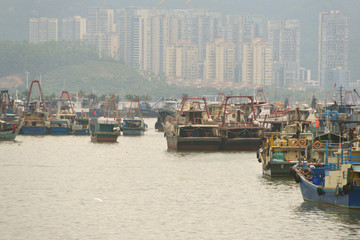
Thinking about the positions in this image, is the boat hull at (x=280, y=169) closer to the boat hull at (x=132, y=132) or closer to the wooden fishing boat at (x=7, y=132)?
the wooden fishing boat at (x=7, y=132)

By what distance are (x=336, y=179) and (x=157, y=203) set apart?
39.8 feet

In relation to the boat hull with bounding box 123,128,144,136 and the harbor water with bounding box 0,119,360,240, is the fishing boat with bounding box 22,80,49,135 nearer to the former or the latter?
the boat hull with bounding box 123,128,144,136

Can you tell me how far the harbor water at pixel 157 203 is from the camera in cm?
3925

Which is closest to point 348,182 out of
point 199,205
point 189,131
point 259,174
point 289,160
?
point 199,205

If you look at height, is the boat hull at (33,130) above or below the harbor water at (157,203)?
above

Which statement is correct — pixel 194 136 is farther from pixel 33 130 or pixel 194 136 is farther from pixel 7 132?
pixel 33 130

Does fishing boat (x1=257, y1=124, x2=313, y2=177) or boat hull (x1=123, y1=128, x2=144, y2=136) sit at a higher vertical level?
fishing boat (x1=257, y1=124, x2=313, y2=177)

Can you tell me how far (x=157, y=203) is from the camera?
158ft

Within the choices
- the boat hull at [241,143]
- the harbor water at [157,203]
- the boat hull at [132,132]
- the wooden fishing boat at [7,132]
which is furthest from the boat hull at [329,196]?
the boat hull at [132,132]

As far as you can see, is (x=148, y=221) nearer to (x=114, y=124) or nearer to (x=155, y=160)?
(x=155, y=160)

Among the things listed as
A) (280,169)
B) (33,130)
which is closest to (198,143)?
(280,169)

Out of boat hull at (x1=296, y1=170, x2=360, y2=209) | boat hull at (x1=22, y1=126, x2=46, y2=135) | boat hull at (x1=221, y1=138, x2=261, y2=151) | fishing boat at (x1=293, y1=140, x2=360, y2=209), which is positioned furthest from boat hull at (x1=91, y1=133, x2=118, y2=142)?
boat hull at (x1=296, y1=170, x2=360, y2=209)

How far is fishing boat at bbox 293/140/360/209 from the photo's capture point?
40.2m

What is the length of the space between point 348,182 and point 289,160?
18661 mm
